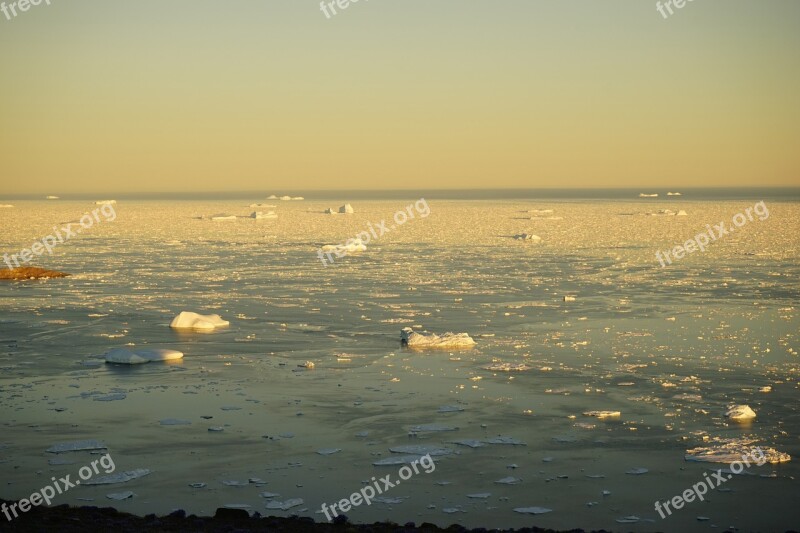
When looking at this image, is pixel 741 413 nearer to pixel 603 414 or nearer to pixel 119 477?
pixel 603 414

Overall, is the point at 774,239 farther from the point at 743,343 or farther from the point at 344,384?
the point at 344,384

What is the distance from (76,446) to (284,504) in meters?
3.61

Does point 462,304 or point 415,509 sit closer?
point 415,509

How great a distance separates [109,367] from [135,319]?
5314mm

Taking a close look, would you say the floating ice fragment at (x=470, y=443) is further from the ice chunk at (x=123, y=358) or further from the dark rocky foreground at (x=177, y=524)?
the ice chunk at (x=123, y=358)

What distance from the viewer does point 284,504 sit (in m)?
10.1

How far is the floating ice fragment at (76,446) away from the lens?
12062mm

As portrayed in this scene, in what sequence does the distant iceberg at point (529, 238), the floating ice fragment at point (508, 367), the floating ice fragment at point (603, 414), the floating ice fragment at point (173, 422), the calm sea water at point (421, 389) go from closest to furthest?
the calm sea water at point (421, 389), the floating ice fragment at point (173, 422), the floating ice fragment at point (603, 414), the floating ice fragment at point (508, 367), the distant iceberg at point (529, 238)

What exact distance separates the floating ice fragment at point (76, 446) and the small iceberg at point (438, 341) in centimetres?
781

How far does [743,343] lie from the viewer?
18.9 meters

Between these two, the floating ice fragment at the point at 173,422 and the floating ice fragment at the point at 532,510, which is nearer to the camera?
the floating ice fragment at the point at 532,510

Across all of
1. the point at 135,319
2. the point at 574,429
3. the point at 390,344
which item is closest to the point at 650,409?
the point at 574,429

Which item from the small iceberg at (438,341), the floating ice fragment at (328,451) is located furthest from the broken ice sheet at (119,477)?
the small iceberg at (438,341)

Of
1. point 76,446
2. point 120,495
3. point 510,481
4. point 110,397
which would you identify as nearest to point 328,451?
point 510,481
